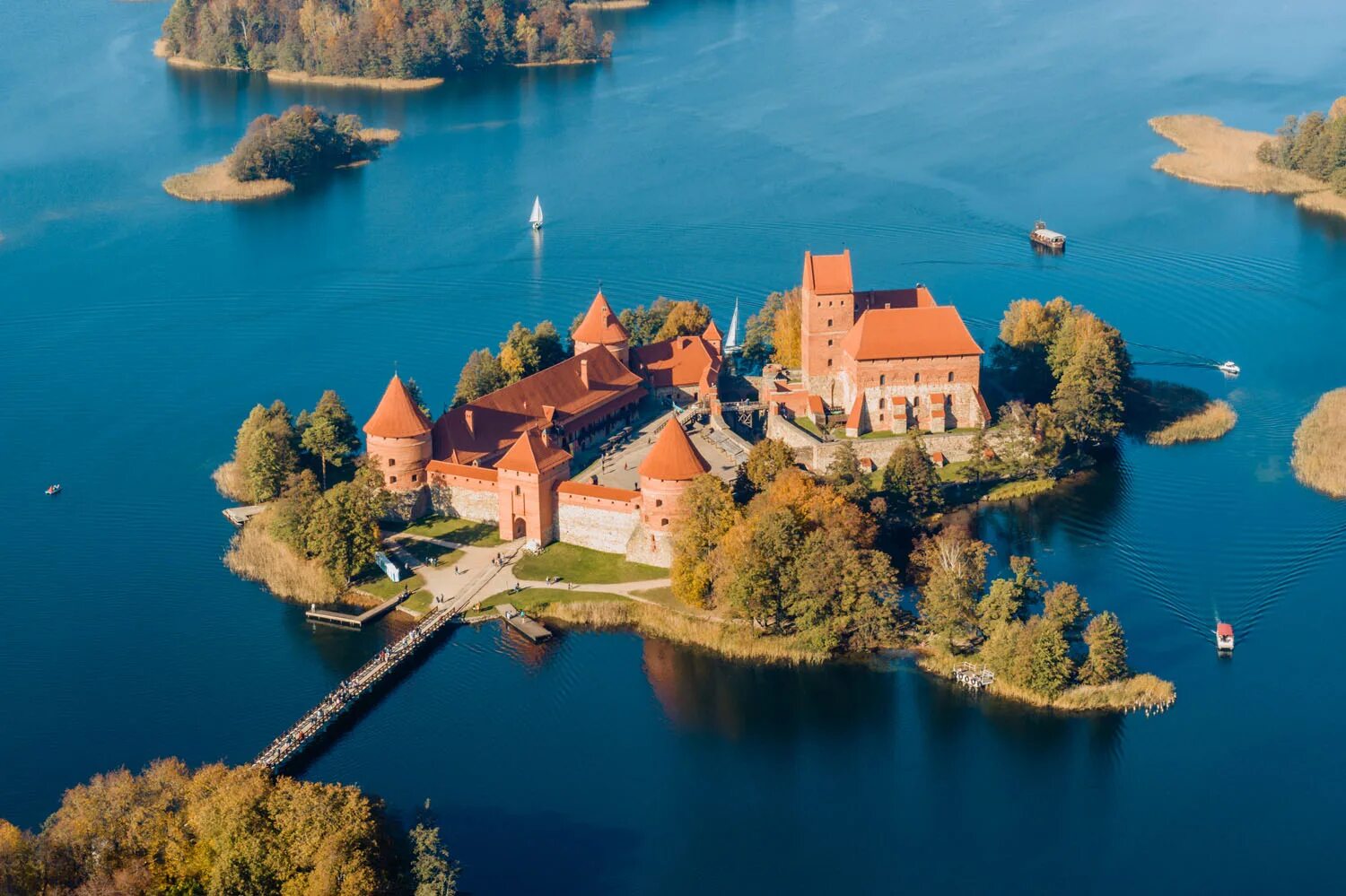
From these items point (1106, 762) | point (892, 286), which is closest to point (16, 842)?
point (1106, 762)

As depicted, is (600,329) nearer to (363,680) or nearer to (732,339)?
(732,339)

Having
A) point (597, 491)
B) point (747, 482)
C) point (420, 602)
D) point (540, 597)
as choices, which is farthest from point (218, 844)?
point (747, 482)

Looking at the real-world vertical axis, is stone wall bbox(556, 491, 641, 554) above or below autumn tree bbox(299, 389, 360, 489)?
below

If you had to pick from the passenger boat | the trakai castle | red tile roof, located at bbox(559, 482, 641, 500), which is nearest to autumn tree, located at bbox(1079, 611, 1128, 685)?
the trakai castle

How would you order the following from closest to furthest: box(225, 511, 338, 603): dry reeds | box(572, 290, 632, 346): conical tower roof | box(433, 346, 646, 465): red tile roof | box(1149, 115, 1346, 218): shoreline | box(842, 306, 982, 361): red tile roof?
1. box(225, 511, 338, 603): dry reeds
2. box(433, 346, 646, 465): red tile roof
3. box(842, 306, 982, 361): red tile roof
4. box(572, 290, 632, 346): conical tower roof
5. box(1149, 115, 1346, 218): shoreline

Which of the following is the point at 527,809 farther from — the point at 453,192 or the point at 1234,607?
the point at 453,192

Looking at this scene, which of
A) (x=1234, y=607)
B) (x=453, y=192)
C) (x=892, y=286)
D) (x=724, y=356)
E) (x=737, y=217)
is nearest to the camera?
(x=1234, y=607)

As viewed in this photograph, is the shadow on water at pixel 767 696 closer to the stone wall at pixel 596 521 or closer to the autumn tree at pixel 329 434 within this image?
the stone wall at pixel 596 521

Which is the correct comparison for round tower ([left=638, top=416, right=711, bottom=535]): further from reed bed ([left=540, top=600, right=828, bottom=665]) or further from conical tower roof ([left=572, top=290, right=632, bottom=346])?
conical tower roof ([left=572, top=290, right=632, bottom=346])
